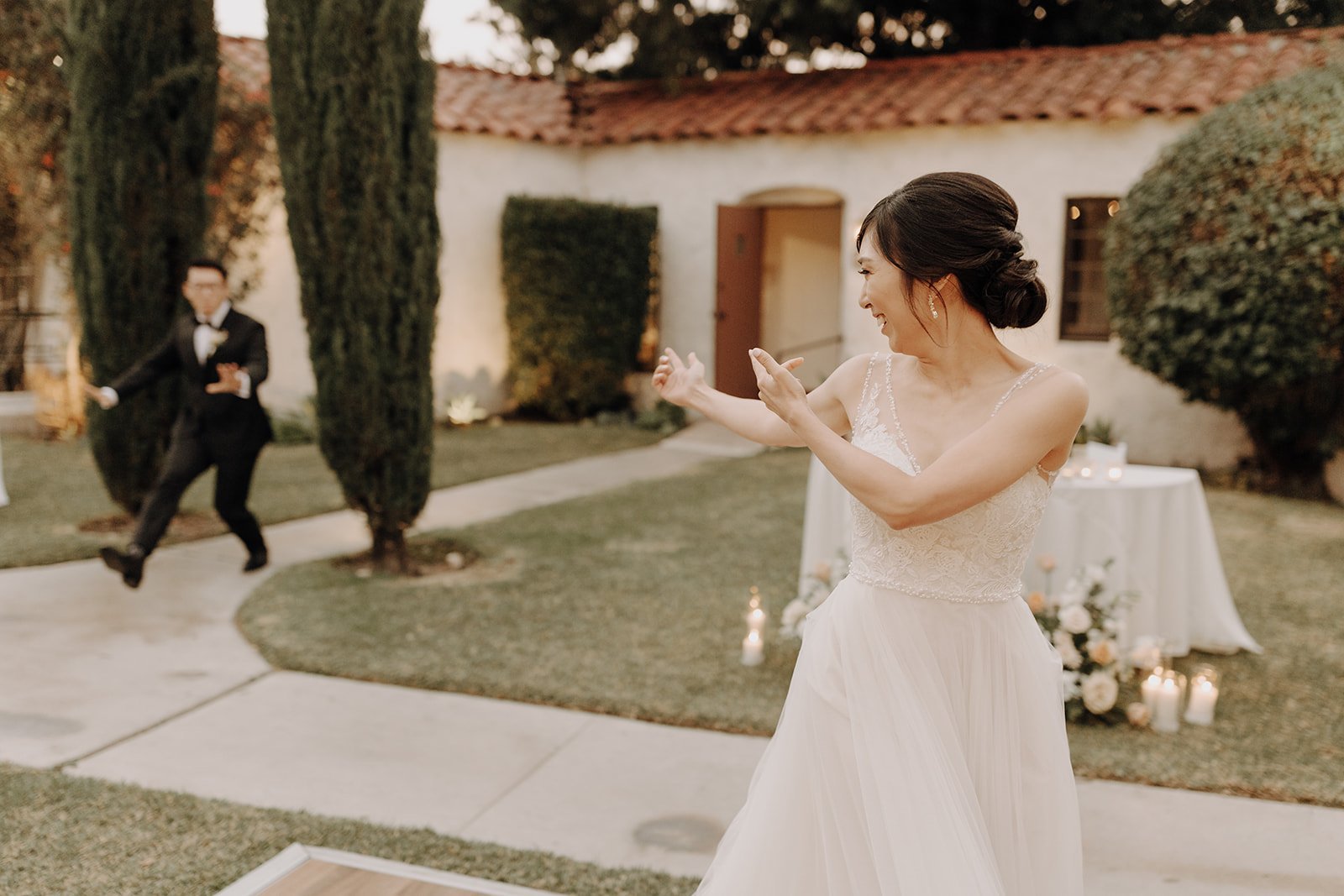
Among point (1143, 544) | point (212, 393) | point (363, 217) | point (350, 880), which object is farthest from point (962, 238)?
point (212, 393)

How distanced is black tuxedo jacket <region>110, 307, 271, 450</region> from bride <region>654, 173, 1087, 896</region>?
4.99 meters

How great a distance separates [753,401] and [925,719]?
0.79 meters

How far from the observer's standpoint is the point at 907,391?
222 cm

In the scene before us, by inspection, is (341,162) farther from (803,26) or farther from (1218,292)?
(803,26)

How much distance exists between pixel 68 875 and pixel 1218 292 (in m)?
8.68

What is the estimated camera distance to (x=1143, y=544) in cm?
511

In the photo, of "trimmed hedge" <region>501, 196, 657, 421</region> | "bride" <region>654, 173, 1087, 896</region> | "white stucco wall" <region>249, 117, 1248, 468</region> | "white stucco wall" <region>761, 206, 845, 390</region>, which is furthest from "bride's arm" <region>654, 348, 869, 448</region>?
"white stucco wall" <region>761, 206, 845, 390</region>

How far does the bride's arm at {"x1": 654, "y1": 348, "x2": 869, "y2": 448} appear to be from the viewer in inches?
94.8

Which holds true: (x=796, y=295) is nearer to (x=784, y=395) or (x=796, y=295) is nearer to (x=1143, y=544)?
(x=1143, y=544)

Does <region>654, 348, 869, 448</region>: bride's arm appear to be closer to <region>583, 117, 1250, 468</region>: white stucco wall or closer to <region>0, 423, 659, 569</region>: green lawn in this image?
<region>0, 423, 659, 569</region>: green lawn

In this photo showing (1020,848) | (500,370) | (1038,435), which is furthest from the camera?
(500,370)

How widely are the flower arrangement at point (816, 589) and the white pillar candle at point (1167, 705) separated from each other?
1.37m

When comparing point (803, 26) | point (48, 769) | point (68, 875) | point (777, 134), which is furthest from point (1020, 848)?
point (803, 26)

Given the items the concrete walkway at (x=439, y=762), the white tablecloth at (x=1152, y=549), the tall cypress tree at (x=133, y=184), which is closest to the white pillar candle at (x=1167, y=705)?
the concrete walkway at (x=439, y=762)
